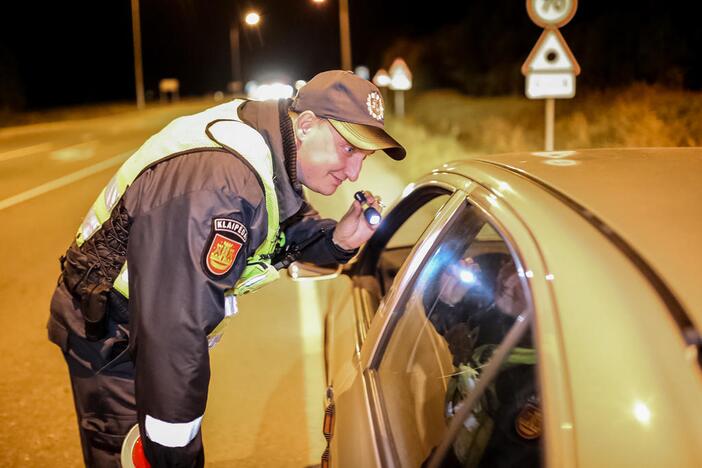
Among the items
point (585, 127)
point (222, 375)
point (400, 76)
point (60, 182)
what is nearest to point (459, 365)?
point (222, 375)

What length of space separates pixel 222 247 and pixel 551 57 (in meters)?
5.57

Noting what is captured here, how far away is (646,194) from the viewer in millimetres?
1411

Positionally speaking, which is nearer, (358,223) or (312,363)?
(358,223)

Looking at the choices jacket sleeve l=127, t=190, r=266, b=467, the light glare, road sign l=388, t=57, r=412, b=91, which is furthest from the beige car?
road sign l=388, t=57, r=412, b=91

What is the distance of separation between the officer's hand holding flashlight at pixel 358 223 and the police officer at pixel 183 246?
0.28 meters

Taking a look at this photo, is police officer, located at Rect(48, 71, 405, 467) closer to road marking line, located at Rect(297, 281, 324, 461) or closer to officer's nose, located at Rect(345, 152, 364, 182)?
officer's nose, located at Rect(345, 152, 364, 182)

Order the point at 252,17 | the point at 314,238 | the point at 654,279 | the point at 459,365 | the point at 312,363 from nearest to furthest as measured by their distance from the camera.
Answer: the point at 654,279 → the point at 459,365 → the point at 314,238 → the point at 312,363 → the point at 252,17

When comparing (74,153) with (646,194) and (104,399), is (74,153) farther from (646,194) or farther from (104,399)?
(646,194)

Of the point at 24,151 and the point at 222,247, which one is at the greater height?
the point at 222,247

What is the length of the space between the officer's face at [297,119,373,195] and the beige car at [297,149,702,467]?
0.31 meters

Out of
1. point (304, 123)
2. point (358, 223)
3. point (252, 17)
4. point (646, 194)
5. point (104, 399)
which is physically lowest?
point (104, 399)

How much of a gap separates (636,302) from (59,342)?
1.67m

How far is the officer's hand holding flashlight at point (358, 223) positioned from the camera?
239cm

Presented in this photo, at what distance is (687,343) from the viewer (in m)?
0.94
